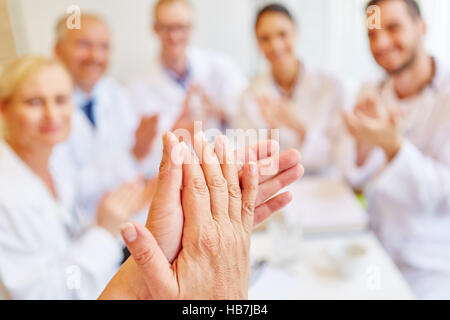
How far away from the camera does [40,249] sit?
0.64 meters

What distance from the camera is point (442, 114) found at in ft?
1.83

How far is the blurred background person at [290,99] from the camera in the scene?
2.92 feet

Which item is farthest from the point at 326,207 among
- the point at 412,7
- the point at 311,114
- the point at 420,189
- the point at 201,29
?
the point at 201,29

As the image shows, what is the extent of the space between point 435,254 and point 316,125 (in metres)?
0.43

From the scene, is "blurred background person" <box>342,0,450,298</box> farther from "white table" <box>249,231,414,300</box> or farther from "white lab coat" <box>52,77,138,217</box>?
"white lab coat" <box>52,77,138,217</box>

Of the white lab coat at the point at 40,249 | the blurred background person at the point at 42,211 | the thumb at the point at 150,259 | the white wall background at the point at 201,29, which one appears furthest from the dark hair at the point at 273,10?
the thumb at the point at 150,259

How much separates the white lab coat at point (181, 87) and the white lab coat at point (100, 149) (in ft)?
0.23

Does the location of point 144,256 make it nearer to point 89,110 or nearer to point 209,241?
point 209,241

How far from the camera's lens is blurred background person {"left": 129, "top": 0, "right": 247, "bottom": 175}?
1.26m

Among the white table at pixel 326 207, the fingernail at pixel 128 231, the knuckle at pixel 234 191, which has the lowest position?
the white table at pixel 326 207

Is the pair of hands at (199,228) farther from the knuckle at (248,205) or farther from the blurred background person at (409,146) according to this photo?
the blurred background person at (409,146)

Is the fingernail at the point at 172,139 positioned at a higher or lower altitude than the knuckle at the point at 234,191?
higher

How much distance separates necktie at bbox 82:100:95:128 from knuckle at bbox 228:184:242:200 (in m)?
0.97

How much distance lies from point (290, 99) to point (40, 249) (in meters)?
0.72
